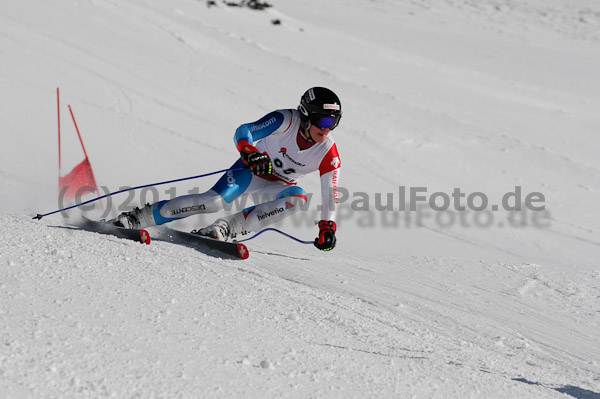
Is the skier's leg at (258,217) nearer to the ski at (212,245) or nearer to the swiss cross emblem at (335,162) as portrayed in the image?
the ski at (212,245)

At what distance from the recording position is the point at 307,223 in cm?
751

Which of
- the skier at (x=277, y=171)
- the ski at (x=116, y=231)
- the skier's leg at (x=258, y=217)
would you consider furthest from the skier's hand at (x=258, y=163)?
the ski at (x=116, y=231)

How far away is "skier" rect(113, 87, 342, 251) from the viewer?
200 inches

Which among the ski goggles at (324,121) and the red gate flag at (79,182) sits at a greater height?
the ski goggles at (324,121)

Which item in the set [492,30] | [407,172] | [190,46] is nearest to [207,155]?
[407,172]

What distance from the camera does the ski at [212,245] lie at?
193 inches

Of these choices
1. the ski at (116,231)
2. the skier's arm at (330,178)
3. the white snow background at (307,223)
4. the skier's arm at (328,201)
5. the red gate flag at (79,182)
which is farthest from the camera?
the red gate flag at (79,182)

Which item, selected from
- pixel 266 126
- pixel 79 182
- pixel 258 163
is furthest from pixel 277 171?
pixel 79 182

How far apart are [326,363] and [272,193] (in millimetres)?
2757

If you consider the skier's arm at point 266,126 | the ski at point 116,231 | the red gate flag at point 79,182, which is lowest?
the ski at point 116,231

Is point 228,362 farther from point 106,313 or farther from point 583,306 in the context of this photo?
point 583,306

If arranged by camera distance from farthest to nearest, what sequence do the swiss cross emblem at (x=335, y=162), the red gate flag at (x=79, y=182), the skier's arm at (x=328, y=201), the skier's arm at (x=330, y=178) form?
the red gate flag at (x=79, y=182)
the swiss cross emblem at (x=335, y=162)
the skier's arm at (x=330, y=178)
the skier's arm at (x=328, y=201)

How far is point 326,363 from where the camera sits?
10.1ft

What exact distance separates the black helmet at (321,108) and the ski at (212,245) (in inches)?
47.0
